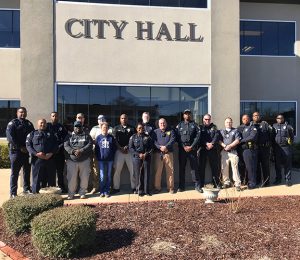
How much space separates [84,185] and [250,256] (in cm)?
495

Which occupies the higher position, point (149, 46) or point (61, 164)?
point (149, 46)

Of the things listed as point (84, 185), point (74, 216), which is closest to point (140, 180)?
point (84, 185)

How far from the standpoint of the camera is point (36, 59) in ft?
35.9

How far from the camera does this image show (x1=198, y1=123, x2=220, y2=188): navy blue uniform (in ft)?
32.9

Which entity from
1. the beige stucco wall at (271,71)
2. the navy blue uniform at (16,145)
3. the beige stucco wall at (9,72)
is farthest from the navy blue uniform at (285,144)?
the beige stucco wall at (9,72)

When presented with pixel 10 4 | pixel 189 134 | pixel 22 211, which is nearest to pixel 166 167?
pixel 189 134

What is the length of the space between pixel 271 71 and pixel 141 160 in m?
8.96

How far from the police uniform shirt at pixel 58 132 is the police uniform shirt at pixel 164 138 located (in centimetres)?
226

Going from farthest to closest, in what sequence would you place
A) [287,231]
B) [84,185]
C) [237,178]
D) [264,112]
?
[264,112] → [237,178] → [84,185] → [287,231]

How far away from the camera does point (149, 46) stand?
11.7 metres

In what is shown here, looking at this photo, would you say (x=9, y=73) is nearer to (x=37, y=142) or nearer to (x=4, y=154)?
(x=4, y=154)

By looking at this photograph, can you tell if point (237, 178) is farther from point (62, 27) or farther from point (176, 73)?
point (62, 27)

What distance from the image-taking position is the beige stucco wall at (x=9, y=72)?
49.9 feet

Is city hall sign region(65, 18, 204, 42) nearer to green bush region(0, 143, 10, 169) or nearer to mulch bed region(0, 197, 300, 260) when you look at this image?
mulch bed region(0, 197, 300, 260)
